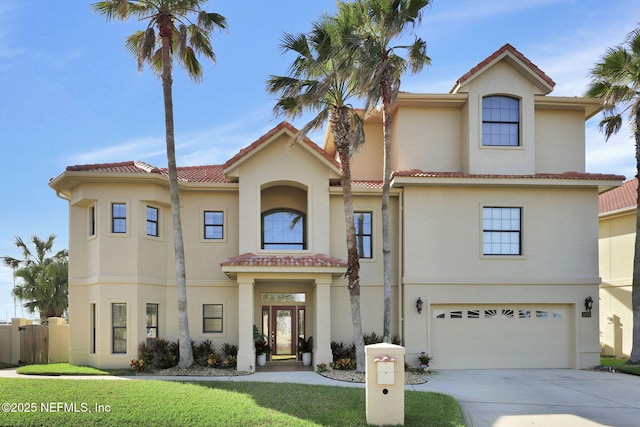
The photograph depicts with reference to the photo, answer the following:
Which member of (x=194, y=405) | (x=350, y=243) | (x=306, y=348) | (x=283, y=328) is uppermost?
(x=350, y=243)

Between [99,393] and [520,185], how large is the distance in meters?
15.5

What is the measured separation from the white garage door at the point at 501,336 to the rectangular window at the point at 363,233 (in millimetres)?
3223

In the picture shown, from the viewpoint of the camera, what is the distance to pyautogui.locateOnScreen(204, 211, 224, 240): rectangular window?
2192cm

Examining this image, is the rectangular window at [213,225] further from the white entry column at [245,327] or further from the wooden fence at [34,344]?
the wooden fence at [34,344]

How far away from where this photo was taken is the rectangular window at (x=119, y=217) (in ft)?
67.5

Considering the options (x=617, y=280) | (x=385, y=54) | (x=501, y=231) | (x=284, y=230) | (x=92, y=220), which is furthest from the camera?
(x=617, y=280)

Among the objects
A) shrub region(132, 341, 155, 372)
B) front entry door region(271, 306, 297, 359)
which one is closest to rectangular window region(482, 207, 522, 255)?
front entry door region(271, 306, 297, 359)

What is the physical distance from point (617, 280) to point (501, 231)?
8.98 m

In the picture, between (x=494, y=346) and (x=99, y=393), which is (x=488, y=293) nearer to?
(x=494, y=346)

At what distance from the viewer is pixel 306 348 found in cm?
2147

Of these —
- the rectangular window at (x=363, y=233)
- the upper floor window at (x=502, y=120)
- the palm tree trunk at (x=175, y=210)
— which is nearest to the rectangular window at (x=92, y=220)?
the palm tree trunk at (x=175, y=210)

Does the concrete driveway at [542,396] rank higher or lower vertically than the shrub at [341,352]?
lower

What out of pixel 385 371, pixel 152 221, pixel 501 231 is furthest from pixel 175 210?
pixel 501 231

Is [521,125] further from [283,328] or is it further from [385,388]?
[385,388]
